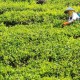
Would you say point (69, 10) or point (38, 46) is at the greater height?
point (69, 10)

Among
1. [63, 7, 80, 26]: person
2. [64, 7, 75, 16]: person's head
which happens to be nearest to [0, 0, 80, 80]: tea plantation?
[63, 7, 80, 26]: person

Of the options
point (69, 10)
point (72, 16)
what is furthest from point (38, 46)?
point (69, 10)

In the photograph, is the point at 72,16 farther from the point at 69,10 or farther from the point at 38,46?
the point at 38,46

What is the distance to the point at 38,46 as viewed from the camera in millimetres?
11555

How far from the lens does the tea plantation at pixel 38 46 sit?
9.95 m

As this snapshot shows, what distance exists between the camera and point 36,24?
47.5ft

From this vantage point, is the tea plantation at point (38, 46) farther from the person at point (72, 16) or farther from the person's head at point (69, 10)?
the person's head at point (69, 10)

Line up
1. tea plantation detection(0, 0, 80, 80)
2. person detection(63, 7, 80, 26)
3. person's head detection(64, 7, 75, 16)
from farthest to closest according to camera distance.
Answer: person's head detection(64, 7, 75, 16), person detection(63, 7, 80, 26), tea plantation detection(0, 0, 80, 80)

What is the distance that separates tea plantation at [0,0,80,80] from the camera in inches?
392

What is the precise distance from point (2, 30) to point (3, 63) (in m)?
3.19

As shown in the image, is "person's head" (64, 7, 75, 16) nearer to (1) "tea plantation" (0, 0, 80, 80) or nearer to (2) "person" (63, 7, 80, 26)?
(2) "person" (63, 7, 80, 26)

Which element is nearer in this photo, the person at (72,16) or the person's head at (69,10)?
the person at (72,16)

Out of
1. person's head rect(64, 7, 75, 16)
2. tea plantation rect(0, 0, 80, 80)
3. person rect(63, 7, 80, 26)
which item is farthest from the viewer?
person's head rect(64, 7, 75, 16)

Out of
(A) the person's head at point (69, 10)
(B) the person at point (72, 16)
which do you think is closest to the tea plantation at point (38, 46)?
(B) the person at point (72, 16)
